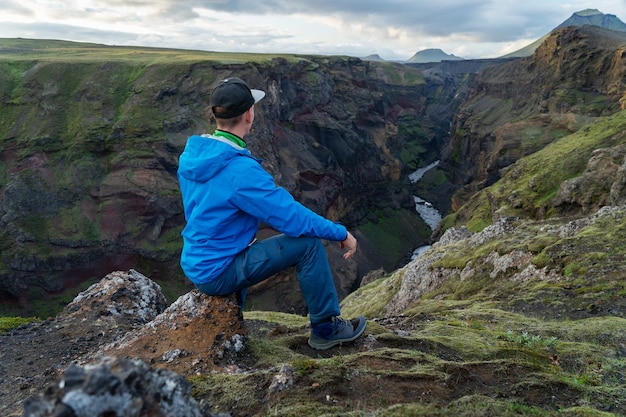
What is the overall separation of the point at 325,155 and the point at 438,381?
94.1 m

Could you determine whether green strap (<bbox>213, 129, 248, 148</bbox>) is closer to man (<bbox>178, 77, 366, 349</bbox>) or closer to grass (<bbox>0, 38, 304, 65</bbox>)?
man (<bbox>178, 77, 366, 349</bbox>)

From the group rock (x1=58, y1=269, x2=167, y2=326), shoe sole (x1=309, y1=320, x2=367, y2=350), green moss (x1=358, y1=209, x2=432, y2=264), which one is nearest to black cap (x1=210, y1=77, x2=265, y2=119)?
shoe sole (x1=309, y1=320, x2=367, y2=350)

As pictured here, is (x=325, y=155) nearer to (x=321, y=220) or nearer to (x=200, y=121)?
(x=200, y=121)

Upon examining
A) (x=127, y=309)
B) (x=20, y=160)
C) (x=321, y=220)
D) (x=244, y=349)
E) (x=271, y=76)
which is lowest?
(x=20, y=160)

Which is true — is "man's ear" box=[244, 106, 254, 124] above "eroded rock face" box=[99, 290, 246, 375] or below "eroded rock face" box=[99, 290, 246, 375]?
above

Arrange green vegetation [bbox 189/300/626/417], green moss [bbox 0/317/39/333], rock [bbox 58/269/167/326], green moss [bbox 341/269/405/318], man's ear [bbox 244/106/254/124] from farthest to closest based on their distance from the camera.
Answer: green moss [bbox 341/269/405/318], green moss [bbox 0/317/39/333], rock [bbox 58/269/167/326], man's ear [bbox 244/106/254/124], green vegetation [bbox 189/300/626/417]

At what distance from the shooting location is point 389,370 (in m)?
5.64

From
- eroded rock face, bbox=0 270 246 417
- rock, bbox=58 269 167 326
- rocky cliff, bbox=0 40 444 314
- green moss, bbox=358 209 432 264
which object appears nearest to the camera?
eroded rock face, bbox=0 270 246 417

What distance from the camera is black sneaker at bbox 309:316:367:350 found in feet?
22.5

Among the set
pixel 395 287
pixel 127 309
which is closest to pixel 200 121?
pixel 395 287

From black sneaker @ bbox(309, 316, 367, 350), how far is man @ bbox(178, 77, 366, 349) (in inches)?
9.8

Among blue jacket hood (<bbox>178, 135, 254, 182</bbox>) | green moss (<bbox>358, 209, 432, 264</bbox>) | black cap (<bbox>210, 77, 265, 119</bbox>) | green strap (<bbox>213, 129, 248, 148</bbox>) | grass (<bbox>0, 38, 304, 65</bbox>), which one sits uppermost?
grass (<bbox>0, 38, 304, 65</bbox>)

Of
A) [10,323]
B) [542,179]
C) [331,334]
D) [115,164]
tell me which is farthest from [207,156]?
[115,164]

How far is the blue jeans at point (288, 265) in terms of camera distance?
20.3 feet
